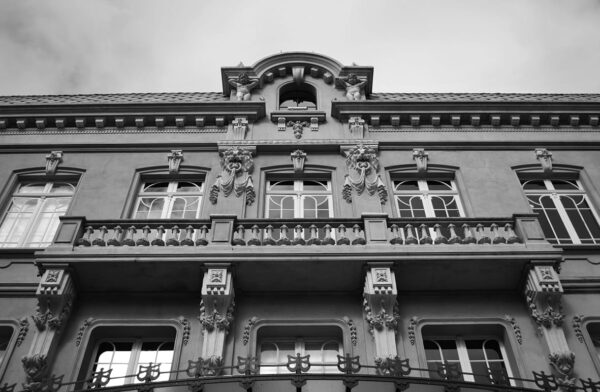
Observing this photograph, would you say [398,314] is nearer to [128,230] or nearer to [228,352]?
[228,352]

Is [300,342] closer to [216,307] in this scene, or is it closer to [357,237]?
[216,307]

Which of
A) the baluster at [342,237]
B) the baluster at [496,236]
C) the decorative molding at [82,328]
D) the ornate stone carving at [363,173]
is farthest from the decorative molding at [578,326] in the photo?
the decorative molding at [82,328]

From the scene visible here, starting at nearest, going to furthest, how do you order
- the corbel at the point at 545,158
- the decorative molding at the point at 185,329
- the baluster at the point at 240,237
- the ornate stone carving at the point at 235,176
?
the decorative molding at the point at 185,329 → the baluster at the point at 240,237 → the ornate stone carving at the point at 235,176 → the corbel at the point at 545,158

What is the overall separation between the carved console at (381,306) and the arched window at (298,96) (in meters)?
9.02

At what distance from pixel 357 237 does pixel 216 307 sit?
365cm

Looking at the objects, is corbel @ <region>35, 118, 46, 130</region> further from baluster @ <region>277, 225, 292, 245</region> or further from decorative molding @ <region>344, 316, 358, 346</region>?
decorative molding @ <region>344, 316, 358, 346</region>

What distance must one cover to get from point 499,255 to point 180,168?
9.24 meters

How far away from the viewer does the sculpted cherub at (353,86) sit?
64.8 ft

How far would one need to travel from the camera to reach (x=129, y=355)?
12.9 meters

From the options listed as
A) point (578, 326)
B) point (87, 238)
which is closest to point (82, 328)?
point (87, 238)

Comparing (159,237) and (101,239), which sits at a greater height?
(159,237)

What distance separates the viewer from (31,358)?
467 inches

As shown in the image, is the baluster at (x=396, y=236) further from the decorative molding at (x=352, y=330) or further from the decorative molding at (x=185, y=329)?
the decorative molding at (x=185, y=329)

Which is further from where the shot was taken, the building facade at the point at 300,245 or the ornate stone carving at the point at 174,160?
the ornate stone carving at the point at 174,160
